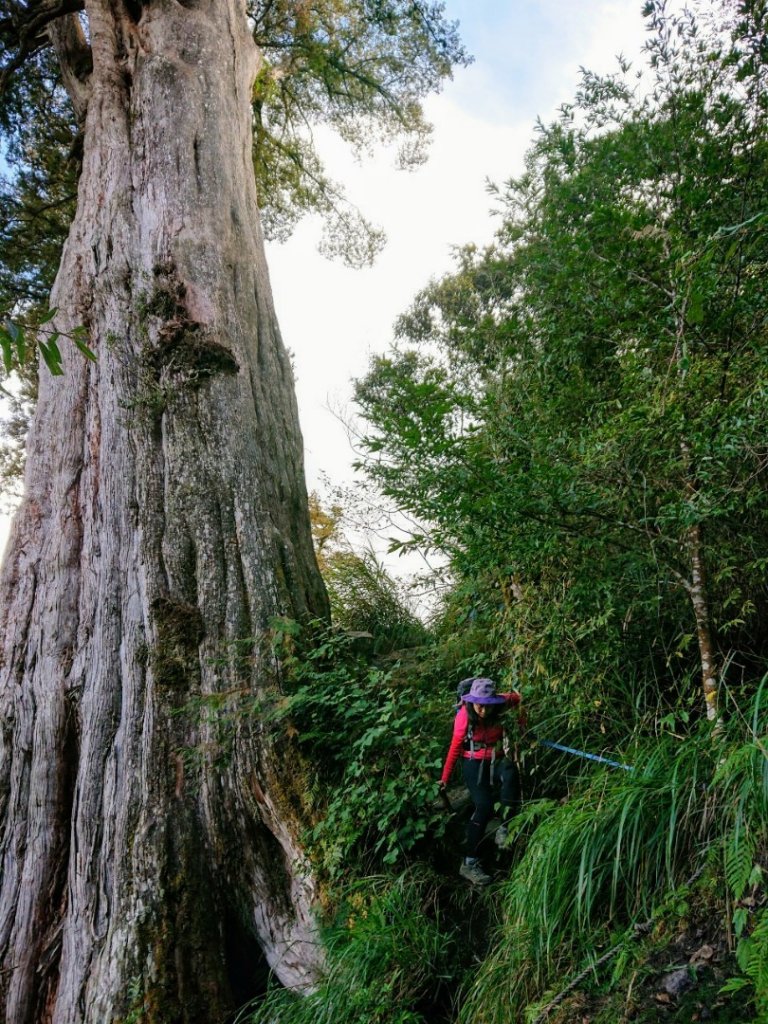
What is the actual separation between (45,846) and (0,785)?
0.55 m

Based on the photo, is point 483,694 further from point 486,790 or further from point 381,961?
point 381,961

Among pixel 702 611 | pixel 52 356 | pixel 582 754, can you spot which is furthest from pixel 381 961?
pixel 52 356

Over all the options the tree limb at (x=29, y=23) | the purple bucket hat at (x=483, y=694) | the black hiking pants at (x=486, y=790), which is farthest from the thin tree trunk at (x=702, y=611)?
the tree limb at (x=29, y=23)

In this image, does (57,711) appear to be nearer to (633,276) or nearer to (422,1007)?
(422,1007)

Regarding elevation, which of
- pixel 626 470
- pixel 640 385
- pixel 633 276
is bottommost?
pixel 626 470

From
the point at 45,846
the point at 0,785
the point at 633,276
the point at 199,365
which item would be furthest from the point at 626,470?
the point at 0,785

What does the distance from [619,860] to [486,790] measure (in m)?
1.14

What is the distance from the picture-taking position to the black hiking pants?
11.6 ft

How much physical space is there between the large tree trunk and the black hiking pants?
93 cm

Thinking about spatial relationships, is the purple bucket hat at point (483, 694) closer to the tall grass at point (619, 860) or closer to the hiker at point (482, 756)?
the hiker at point (482, 756)

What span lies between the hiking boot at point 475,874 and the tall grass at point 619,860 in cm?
48

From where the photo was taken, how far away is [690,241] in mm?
2938

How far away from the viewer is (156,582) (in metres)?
4.14

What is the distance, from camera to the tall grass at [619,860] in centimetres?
243
